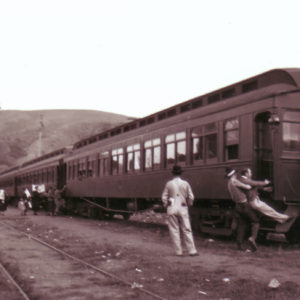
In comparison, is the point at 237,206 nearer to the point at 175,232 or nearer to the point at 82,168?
the point at 175,232

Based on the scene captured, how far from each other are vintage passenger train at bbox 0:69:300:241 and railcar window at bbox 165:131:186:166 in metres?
0.03

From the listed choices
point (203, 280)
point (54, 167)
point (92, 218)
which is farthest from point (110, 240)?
point (54, 167)

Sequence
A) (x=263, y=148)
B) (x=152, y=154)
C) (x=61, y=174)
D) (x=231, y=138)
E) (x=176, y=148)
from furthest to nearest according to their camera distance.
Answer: (x=61, y=174) → (x=152, y=154) → (x=176, y=148) → (x=231, y=138) → (x=263, y=148)

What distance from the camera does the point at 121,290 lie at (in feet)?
25.9

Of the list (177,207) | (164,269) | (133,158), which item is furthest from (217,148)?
(133,158)

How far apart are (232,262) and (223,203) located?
462cm

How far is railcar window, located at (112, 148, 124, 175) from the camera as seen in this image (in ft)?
70.3

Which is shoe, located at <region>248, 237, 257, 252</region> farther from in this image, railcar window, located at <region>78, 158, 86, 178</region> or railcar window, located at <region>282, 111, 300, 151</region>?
railcar window, located at <region>78, 158, 86, 178</region>

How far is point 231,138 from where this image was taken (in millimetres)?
13695

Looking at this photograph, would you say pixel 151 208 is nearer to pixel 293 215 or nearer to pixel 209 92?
pixel 209 92

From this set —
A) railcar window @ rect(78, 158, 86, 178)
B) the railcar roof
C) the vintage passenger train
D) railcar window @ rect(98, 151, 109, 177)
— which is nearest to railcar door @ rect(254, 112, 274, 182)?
the vintage passenger train

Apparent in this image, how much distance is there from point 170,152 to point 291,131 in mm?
5151

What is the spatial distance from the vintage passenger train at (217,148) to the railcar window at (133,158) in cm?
3

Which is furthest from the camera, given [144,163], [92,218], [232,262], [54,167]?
[54,167]
